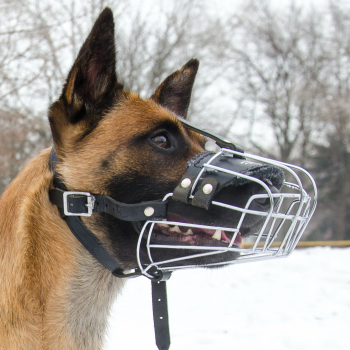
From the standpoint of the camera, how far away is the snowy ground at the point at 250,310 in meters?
3.14

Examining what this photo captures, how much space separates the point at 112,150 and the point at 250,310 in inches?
120

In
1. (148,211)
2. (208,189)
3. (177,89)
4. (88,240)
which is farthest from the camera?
(177,89)

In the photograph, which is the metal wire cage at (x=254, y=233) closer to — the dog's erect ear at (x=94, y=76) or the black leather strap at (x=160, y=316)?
the black leather strap at (x=160, y=316)

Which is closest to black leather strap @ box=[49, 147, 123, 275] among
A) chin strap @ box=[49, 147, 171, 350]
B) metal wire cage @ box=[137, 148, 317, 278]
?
chin strap @ box=[49, 147, 171, 350]

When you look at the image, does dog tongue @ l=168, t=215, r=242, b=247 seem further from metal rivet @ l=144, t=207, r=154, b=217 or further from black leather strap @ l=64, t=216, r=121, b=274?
black leather strap @ l=64, t=216, r=121, b=274

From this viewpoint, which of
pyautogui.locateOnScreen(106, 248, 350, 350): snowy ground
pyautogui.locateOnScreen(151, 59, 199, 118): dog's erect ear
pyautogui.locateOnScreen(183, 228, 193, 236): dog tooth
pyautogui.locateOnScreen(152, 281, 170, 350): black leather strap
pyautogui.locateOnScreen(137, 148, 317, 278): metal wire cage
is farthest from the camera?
pyautogui.locateOnScreen(106, 248, 350, 350): snowy ground

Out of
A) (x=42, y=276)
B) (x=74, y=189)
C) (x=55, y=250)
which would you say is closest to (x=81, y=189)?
(x=74, y=189)

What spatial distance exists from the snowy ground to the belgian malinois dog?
0.55 meters

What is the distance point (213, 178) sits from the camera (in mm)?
1484

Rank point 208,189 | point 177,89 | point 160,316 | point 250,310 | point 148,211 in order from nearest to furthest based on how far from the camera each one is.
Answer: point 208,189 → point 148,211 → point 160,316 → point 177,89 → point 250,310

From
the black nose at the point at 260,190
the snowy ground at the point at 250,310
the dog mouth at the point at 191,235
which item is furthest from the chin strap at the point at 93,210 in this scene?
the snowy ground at the point at 250,310

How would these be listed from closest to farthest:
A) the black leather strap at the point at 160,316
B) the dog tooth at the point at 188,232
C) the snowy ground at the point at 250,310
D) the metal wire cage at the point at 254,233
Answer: the metal wire cage at the point at 254,233 < the dog tooth at the point at 188,232 < the black leather strap at the point at 160,316 < the snowy ground at the point at 250,310

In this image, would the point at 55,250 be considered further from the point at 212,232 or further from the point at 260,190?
the point at 260,190

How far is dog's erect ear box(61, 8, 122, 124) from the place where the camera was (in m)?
1.58
